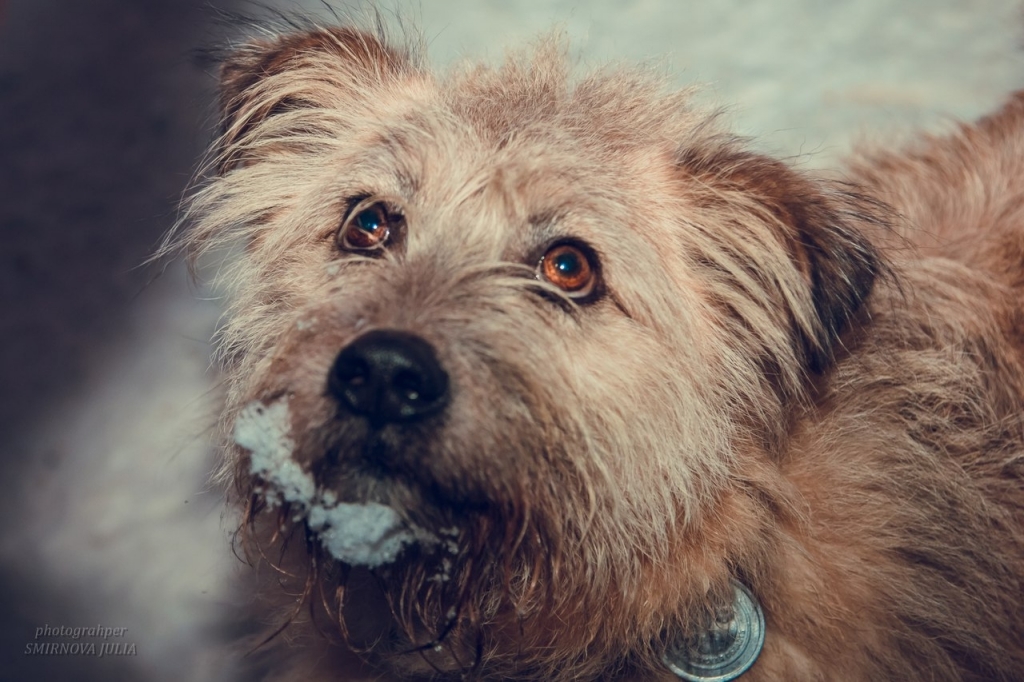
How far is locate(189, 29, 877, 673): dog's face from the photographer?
1670 millimetres

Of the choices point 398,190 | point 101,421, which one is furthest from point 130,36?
point 398,190

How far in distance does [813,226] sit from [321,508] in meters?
1.36

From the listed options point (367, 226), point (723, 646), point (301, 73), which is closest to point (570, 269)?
point (367, 226)

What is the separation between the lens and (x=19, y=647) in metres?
2.82

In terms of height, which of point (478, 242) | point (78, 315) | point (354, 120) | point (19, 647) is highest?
point (354, 120)

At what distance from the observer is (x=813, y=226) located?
2088mm

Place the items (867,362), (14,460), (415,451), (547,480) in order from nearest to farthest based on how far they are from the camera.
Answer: (415,451) < (547,480) < (867,362) < (14,460)

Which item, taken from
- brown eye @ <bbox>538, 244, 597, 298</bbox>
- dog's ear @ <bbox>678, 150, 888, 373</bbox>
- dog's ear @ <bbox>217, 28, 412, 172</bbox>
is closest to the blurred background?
dog's ear @ <bbox>217, 28, 412, 172</bbox>

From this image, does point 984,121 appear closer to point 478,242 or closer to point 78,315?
point 478,242

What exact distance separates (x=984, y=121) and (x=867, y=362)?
1540 millimetres

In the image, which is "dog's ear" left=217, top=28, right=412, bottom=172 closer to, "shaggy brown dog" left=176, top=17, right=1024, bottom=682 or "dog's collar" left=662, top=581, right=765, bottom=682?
"shaggy brown dog" left=176, top=17, right=1024, bottom=682

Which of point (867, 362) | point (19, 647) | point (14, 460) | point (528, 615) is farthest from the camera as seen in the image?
point (14, 460)

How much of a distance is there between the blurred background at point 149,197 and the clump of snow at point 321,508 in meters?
1.50

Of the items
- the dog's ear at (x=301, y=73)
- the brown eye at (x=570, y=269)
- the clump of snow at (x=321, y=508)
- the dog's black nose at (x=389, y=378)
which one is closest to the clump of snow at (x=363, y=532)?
the clump of snow at (x=321, y=508)
